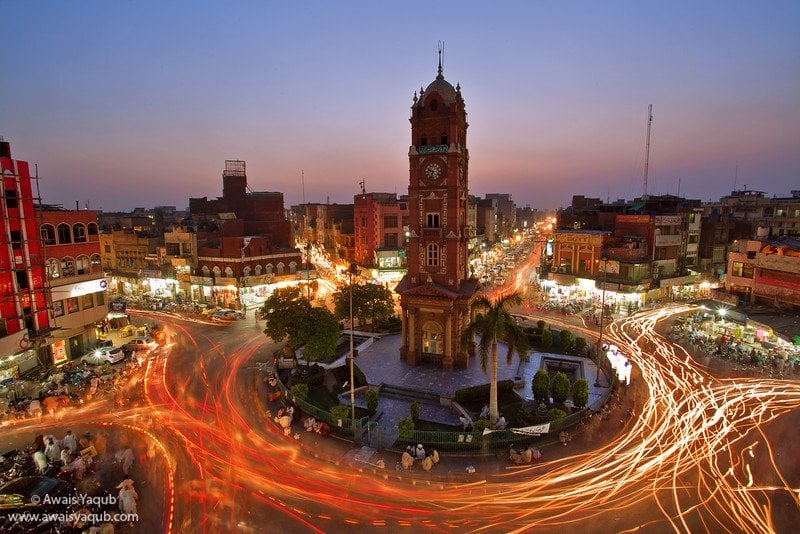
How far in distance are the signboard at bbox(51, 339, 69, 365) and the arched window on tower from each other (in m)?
31.0

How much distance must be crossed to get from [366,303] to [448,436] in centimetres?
1928

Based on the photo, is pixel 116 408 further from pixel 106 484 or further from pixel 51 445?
pixel 106 484

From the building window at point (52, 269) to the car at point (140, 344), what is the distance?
27.5 feet

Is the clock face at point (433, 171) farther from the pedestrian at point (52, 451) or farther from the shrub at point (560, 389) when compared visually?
the pedestrian at point (52, 451)

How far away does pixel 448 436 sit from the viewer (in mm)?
22641

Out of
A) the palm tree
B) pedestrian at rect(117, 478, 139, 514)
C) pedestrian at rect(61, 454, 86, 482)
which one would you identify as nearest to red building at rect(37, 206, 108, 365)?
pedestrian at rect(61, 454, 86, 482)

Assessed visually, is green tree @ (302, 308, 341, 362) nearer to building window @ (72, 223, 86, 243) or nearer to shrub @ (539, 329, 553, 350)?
shrub @ (539, 329, 553, 350)

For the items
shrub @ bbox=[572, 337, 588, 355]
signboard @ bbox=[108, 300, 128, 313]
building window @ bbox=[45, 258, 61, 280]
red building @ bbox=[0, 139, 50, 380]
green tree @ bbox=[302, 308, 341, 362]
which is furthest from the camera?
signboard @ bbox=[108, 300, 128, 313]

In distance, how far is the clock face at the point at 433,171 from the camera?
3281 cm

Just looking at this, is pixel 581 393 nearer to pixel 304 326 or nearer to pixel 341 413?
pixel 341 413

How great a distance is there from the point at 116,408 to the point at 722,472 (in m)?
34.9

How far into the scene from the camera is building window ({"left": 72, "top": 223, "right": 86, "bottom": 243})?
3844 cm

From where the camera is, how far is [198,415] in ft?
88.2

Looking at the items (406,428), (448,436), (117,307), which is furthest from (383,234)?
(448,436)
